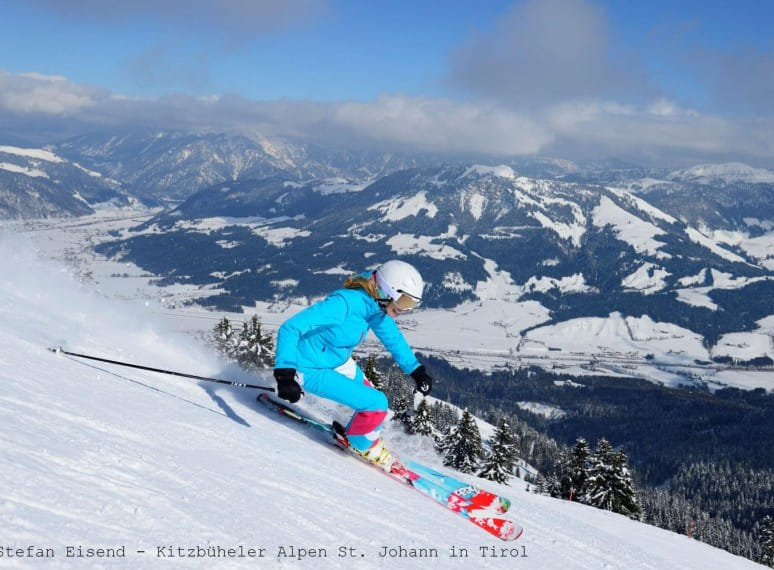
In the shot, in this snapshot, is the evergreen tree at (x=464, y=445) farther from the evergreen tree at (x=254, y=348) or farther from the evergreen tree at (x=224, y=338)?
the evergreen tree at (x=224, y=338)

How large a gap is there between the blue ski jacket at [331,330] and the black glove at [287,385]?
0.14m

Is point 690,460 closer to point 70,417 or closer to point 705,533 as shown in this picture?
point 705,533

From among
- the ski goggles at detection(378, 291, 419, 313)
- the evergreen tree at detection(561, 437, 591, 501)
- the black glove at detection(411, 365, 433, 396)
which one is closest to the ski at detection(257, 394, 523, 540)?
the black glove at detection(411, 365, 433, 396)

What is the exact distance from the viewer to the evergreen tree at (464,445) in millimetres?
36812

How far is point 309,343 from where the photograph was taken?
8.28 m

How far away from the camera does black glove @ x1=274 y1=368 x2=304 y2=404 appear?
7.27m

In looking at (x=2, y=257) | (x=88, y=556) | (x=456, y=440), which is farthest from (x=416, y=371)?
(x=456, y=440)

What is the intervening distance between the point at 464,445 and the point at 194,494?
34179 mm

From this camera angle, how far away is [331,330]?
26.8 ft

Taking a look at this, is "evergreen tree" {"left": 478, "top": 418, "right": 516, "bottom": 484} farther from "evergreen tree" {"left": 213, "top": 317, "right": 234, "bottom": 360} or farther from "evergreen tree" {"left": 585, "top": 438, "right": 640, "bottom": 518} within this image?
"evergreen tree" {"left": 213, "top": 317, "right": 234, "bottom": 360}

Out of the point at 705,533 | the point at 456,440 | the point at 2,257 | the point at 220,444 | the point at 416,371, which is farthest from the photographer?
the point at 705,533

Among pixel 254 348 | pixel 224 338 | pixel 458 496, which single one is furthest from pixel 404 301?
pixel 224 338

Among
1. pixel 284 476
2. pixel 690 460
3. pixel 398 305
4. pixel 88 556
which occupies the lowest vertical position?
pixel 690 460

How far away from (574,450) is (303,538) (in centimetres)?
3043
